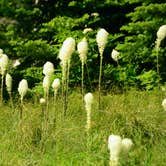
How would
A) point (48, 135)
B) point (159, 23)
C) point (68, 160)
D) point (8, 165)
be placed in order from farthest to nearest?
point (159, 23), point (48, 135), point (68, 160), point (8, 165)

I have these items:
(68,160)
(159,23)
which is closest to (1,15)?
(159,23)

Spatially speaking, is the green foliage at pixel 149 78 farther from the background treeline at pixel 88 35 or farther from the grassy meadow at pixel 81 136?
the grassy meadow at pixel 81 136

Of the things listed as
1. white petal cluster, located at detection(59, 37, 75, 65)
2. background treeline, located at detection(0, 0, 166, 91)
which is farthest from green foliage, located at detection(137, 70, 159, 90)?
white petal cluster, located at detection(59, 37, 75, 65)

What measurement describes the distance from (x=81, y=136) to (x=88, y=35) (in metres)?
5.70

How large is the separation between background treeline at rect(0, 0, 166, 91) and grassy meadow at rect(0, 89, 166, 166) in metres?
3.56

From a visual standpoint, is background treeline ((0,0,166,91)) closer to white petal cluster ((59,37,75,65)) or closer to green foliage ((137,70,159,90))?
green foliage ((137,70,159,90))

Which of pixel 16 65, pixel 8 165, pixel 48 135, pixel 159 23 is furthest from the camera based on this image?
pixel 16 65

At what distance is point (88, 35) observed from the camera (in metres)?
12.2

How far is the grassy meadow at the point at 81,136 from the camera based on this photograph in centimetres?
602

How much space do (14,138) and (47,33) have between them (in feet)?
18.7

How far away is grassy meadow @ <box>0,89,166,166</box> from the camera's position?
6.02 m

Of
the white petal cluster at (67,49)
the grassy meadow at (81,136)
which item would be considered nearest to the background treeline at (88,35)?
the grassy meadow at (81,136)

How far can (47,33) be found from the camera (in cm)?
1259

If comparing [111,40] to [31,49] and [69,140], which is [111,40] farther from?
[69,140]
